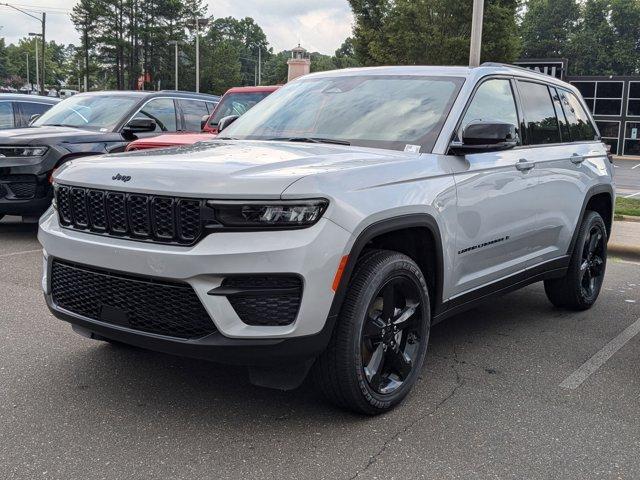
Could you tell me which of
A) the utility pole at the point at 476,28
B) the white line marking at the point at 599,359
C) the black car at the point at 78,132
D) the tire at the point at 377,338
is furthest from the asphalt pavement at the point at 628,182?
the tire at the point at 377,338

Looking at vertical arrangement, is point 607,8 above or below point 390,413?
above

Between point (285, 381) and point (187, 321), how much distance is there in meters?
0.54

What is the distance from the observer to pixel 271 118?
187 inches

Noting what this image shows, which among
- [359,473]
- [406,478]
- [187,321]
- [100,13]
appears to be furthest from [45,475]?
[100,13]

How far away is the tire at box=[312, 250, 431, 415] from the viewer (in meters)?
Result: 3.29

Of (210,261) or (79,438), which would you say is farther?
(79,438)

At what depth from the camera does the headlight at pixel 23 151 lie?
311 inches

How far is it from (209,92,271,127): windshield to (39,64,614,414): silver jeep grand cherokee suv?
5632 millimetres

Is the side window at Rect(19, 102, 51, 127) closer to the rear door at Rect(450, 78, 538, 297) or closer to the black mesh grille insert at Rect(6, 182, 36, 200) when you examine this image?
the black mesh grille insert at Rect(6, 182, 36, 200)

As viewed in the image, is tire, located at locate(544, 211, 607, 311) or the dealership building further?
the dealership building

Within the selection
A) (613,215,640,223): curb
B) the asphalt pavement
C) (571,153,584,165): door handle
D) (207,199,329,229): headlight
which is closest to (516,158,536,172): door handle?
(571,153,584,165): door handle

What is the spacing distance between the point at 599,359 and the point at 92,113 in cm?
706

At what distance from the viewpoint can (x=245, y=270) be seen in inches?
117

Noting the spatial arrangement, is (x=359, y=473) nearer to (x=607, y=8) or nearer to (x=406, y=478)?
(x=406, y=478)
